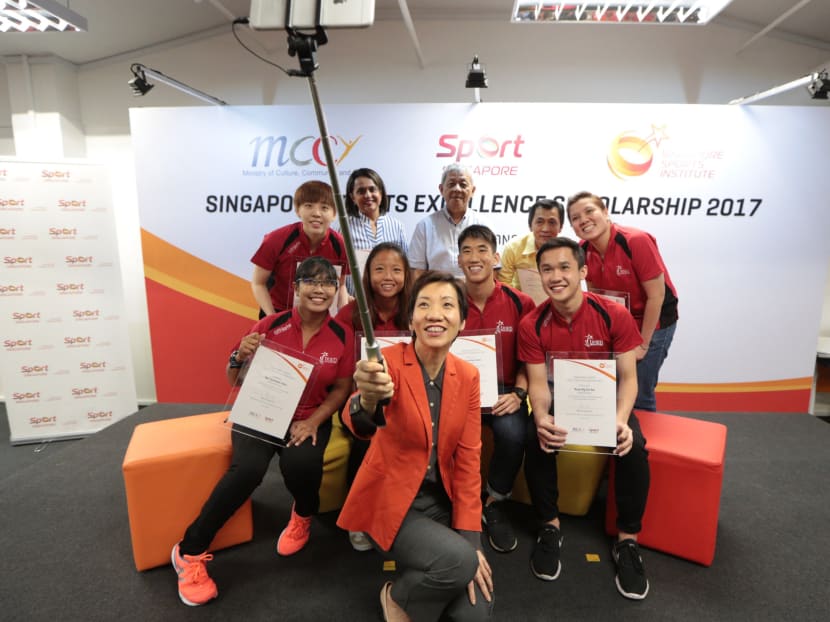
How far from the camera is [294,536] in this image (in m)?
2.18

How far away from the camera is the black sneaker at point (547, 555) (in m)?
1.99

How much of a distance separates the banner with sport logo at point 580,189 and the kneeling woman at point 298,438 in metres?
1.93

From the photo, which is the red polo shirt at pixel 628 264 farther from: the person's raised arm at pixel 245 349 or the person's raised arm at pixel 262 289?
the person's raised arm at pixel 262 289

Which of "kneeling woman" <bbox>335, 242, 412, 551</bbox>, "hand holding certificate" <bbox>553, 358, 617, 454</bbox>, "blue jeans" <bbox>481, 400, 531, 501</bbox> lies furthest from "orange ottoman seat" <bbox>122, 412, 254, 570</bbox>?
"hand holding certificate" <bbox>553, 358, 617, 454</bbox>

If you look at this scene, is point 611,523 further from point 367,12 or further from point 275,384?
point 367,12

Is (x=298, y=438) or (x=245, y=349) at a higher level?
(x=245, y=349)

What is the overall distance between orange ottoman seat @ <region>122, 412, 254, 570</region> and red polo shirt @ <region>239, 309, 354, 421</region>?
436mm

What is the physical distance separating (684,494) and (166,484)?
2.37 meters

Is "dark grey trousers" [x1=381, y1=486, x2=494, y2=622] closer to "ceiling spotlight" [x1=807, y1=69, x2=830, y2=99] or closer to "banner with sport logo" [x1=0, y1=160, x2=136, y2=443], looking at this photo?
"banner with sport logo" [x1=0, y1=160, x2=136, y2=443]

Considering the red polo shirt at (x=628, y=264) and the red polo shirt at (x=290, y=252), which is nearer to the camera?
the red polo shirt at (x=628, y=264)

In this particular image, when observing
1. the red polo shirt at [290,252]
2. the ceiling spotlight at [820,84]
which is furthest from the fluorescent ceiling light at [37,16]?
the ceiling spotlight at [820,84]

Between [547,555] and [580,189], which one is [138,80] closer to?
[580,189]

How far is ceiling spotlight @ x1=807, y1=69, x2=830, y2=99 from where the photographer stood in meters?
3.21


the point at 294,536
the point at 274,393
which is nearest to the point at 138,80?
the point at 274,393
